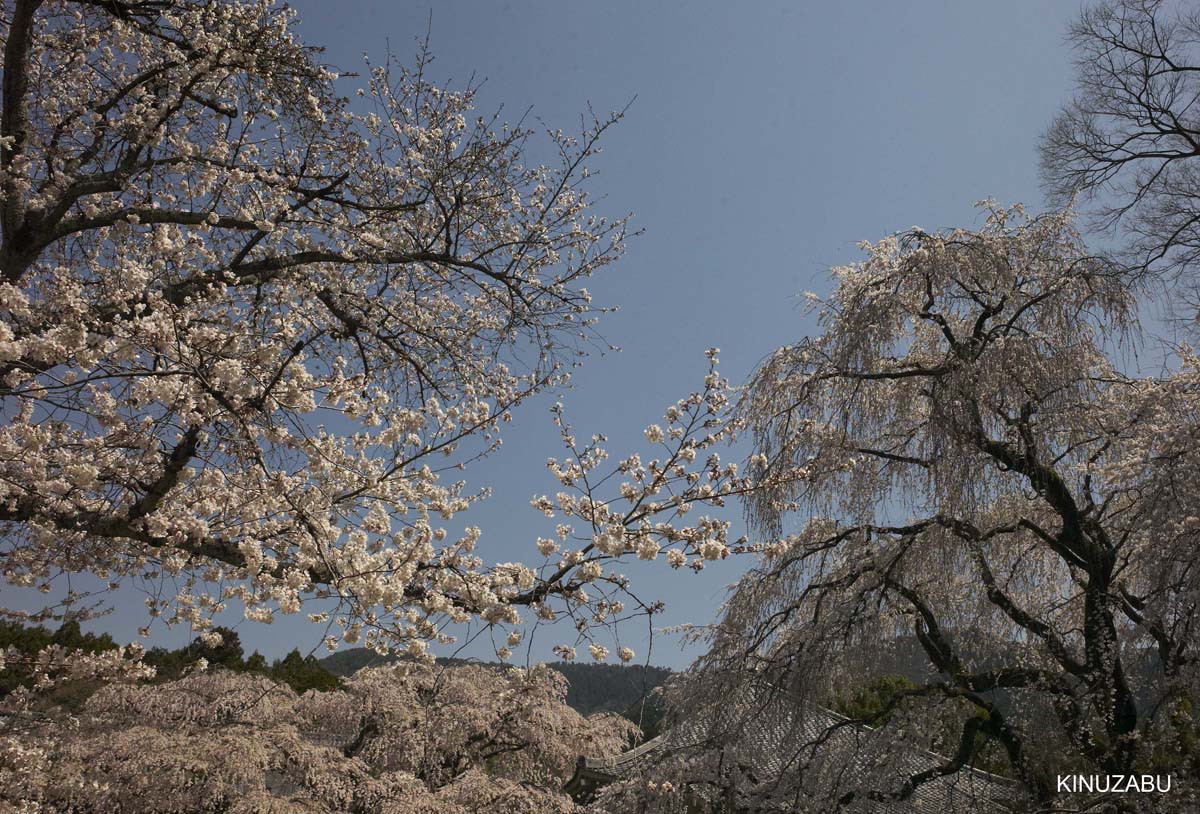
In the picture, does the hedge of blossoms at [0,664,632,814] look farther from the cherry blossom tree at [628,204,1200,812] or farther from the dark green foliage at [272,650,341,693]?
the dark green foliage at [272,650,341,693]

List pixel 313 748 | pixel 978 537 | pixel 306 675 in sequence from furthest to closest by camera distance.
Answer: pixel 306 675 < pixel 313 748 < pixel 978 537

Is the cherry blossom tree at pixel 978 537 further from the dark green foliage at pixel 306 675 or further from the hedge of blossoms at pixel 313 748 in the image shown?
the dark green foliage at pixel 306 675

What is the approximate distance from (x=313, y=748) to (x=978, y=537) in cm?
630

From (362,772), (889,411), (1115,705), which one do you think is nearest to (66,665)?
(362,772)

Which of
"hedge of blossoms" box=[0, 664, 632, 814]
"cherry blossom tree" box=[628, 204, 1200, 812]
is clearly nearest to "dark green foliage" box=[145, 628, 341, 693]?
"hedge of blossoms" box=[0, 664, 632, 814]

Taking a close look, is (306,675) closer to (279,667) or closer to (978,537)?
(279,667)

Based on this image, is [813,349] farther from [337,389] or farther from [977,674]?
[337,389]

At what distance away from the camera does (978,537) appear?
6.01 meters

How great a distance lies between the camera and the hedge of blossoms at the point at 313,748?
667 centimetres

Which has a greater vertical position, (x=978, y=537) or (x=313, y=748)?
(x=978, y=537)

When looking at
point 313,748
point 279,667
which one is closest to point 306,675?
point 279,667

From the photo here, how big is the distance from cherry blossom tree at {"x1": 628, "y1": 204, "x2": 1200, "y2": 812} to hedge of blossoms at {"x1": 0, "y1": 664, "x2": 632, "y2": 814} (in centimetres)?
232

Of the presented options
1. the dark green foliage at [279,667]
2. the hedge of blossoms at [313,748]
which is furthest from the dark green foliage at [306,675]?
the hedge of blossoms at [313,748]

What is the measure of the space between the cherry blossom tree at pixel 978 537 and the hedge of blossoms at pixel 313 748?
232cm
